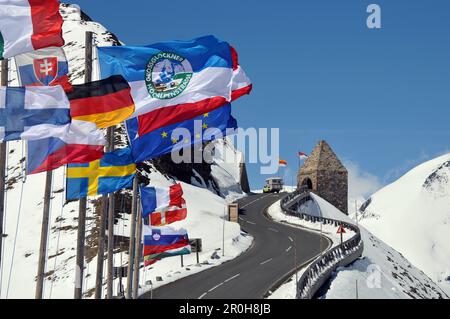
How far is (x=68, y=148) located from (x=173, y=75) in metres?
5.88

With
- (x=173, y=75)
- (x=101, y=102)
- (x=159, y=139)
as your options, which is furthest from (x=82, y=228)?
(x=173, y=75)

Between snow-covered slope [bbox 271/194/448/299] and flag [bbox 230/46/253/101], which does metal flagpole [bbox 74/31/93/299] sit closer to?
flag [bbox 230/46/253/101]

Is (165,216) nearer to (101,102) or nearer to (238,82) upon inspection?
(238,82)

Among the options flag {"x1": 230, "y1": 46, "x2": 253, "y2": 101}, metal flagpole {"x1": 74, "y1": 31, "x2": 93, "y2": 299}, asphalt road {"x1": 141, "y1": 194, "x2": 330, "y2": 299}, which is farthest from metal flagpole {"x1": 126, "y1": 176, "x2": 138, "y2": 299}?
asphalt road {"x1": 141, "y1": 194, "x2": 330, "y2": 299}

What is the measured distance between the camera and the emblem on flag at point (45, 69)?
82.4 feet

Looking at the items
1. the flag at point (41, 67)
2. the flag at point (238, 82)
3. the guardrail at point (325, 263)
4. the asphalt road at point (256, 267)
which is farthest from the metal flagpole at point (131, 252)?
the guardrail at point (325, 263)

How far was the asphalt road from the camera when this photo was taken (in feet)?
142

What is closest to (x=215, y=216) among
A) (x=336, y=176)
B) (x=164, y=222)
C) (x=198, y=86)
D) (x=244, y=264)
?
(x=244, y=264)

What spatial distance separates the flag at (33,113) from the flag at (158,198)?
12.2 m

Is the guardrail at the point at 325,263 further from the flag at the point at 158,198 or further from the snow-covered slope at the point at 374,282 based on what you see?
the flag at the point at 158,198

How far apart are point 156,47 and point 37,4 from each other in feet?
18.7
